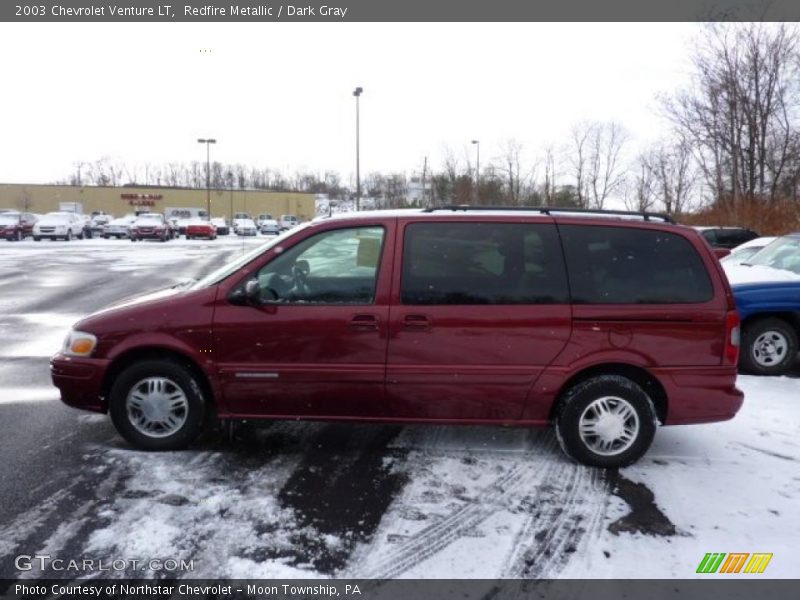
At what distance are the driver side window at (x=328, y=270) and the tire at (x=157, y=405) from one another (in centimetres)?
89

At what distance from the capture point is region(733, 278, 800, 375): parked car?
23.3ft

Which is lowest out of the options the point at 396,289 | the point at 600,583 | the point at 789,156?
the point at 600,583

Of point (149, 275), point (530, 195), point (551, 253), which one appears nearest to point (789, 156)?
point (530, 195)

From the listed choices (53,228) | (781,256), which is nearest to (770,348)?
(781,256)

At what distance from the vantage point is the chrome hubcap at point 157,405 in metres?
4.55

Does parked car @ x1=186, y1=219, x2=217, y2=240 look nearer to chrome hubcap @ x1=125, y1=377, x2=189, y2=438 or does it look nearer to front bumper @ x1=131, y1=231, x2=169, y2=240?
front bumper @ x1=131, y1=231, x2=169, y2=240

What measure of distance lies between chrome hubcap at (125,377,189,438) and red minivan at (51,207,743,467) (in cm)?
1

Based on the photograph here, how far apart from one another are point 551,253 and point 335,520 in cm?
230

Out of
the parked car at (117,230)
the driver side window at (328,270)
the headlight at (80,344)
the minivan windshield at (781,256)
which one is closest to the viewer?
the driver side window at (328,270)

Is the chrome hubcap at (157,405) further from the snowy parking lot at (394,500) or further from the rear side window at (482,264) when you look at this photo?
the rear side window at (482,264)

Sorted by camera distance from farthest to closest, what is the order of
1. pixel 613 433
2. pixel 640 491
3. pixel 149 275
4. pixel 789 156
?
pixel 789 156 → pixel 149 275 → pixel 613 433 → pixel 640 491

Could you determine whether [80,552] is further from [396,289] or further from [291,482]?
[396,289]

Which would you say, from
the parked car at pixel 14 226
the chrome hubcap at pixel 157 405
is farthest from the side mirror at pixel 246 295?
the parked car at pixel 14 226

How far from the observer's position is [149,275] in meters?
17.8
